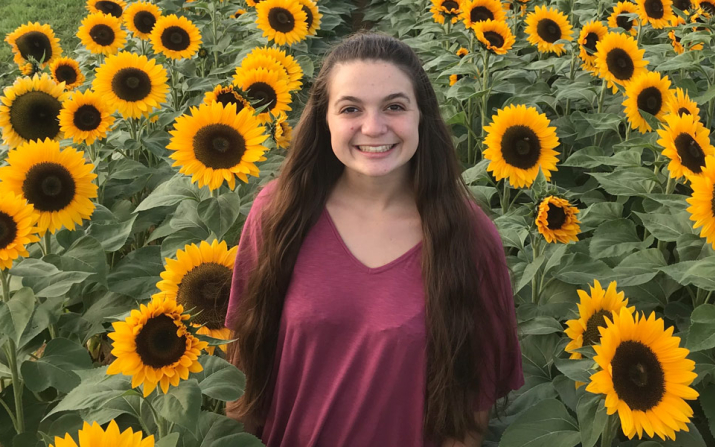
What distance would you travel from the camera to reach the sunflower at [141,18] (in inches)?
141

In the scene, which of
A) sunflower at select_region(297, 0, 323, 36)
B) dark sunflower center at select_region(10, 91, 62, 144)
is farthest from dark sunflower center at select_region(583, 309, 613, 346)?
sunflower at select_region(297, 0, 323, 36)

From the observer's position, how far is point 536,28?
3643 mm

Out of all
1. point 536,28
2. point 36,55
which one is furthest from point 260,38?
point 536,28

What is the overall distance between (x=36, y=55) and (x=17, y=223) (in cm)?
242

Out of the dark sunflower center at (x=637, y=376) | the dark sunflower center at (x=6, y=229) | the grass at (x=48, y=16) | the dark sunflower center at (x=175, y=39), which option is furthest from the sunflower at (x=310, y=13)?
the grass at (x=48, y=16)

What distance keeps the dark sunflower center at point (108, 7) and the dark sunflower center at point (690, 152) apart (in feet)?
10.7

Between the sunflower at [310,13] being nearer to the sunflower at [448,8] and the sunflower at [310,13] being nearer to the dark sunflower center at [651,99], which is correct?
the sunflower at [448,8]

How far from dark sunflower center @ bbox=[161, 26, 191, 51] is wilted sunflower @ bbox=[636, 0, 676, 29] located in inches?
90.9

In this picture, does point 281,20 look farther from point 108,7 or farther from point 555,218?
point 555,218

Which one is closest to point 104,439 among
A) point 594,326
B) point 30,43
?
point 594,326

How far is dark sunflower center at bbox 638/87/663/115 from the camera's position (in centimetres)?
267

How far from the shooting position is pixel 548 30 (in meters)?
3.60

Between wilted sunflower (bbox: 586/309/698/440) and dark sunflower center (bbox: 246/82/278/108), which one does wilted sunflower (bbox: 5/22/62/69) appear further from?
wilted sunflower (bbox: 586/309/698/440)

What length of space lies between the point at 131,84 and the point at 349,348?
5.56 ft
